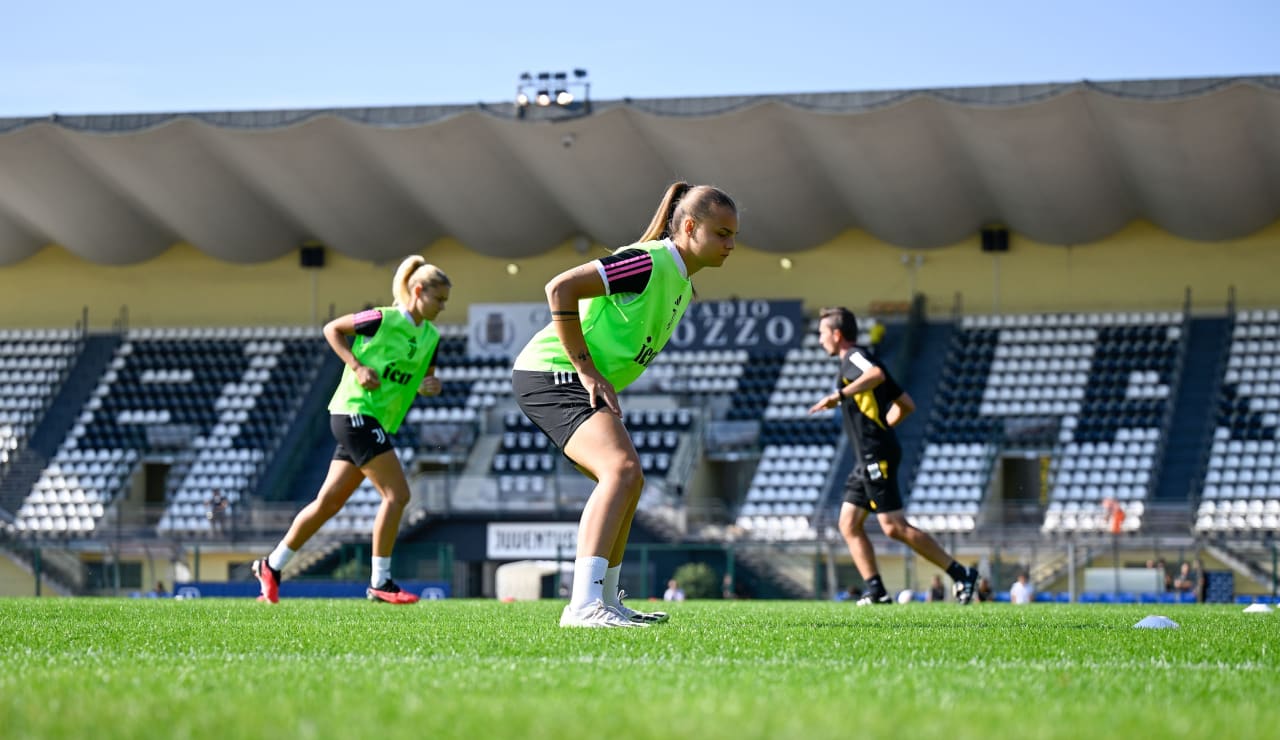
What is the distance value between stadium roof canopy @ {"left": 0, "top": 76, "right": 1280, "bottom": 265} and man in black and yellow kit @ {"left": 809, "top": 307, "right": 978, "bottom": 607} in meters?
17.6

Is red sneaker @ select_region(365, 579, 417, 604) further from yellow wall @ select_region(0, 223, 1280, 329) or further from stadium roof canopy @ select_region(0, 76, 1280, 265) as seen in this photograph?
yellow wall @ select_region(0, 223, 1280, 329)

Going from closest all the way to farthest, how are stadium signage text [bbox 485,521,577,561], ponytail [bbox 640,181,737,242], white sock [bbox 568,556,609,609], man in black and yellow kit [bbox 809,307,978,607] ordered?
white sock [bbox 568,556,609,609], ponytail [bbox 640,181,737,242], man in black and yellow kit [bbox 809,307,978,607], stadium signage text [bbox 485,521,577,561]

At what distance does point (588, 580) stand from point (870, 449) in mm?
5593

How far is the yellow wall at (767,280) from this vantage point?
Result: 109 feet

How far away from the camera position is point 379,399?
1028 centimetres

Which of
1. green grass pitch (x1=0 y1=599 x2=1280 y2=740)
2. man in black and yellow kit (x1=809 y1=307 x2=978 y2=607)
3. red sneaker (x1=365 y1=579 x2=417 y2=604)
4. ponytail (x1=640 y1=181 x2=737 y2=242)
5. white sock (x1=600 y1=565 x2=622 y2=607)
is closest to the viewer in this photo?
green grass pitch (x1=0 y1=599 x2=1280 y2=740)

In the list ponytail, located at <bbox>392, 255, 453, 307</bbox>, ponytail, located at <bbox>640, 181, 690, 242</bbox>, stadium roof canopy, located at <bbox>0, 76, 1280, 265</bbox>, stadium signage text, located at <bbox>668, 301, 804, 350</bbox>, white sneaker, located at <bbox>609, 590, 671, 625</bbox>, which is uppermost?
stadium roof canopy, located at <bbox>0, 76, 1280, 265</bbox>

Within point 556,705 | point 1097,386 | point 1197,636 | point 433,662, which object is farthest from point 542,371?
point 1097,386

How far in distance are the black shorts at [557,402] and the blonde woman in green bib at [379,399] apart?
3.58 meters

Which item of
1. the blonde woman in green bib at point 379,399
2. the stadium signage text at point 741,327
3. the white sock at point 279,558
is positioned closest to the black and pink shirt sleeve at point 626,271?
the blonde woman in green bib at point 379,399

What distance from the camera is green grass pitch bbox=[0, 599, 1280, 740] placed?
3.10 metres

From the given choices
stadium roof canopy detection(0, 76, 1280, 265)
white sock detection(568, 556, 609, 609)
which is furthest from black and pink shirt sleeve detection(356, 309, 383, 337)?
stadium roof canopy detection(0, 76, 1280, 265)

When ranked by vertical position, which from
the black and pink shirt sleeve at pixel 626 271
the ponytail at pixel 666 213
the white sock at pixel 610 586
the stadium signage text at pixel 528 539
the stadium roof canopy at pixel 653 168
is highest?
the stadium roof canopy at pixel 653 168

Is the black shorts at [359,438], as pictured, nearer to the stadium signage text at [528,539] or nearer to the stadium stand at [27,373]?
the stadium signage text at [528,539]
